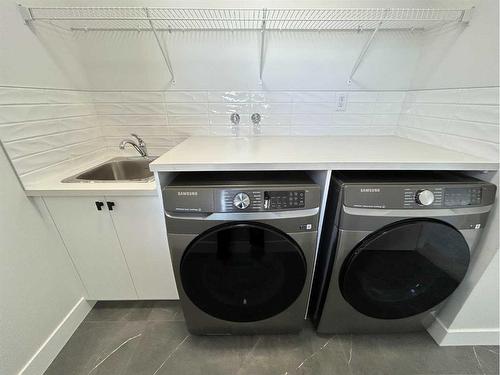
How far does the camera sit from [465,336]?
117 cm

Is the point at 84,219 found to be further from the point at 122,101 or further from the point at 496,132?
the point at 496,132

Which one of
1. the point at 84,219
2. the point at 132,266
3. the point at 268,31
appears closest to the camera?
the point at 84,219

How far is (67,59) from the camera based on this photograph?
4.33 ft

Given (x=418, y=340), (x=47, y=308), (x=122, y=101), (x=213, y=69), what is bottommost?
(x=418, y=340)

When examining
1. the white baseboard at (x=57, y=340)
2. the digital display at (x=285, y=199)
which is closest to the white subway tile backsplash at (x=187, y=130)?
the digital display at (x=285, y=199)

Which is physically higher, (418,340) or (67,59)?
(67,59)

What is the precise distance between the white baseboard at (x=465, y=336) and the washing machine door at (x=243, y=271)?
927 millimetres

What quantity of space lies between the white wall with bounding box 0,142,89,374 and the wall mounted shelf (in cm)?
100

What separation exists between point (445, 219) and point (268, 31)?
4.78 feet

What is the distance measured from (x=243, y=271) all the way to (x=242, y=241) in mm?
172

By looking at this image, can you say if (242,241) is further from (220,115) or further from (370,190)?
(220,115)

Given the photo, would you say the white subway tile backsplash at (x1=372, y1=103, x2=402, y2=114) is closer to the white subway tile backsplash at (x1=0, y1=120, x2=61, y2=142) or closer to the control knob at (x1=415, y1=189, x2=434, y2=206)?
the control knob at (x1=415, y1=189, x2=434, y2=206)

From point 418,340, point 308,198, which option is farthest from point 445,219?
point 418,340

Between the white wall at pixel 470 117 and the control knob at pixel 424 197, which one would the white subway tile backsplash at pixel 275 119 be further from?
the control knob at pixel 424 197
